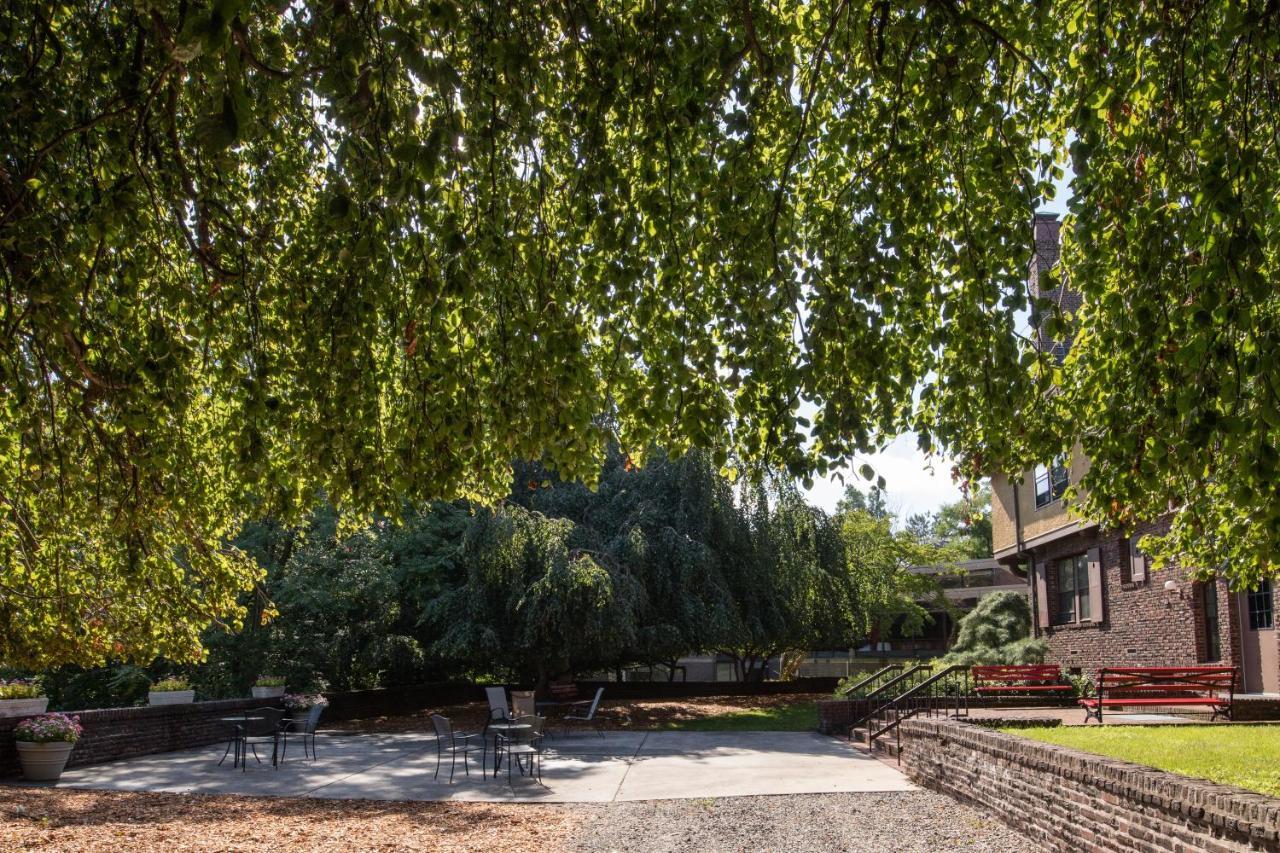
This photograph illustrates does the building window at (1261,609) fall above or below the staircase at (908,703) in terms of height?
above

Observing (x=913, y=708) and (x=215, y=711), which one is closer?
(x=913, y=708)

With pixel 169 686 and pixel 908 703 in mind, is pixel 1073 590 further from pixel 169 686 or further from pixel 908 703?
pixel 169 686

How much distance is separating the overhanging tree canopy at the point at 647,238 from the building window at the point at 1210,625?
1108 centimetres

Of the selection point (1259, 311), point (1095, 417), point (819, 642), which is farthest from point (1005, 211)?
point (819, 642)

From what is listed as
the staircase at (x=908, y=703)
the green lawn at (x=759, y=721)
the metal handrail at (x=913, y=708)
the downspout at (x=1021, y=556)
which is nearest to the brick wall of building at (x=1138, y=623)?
the downspout at (x=1021, y=556)

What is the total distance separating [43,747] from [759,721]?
15089mm

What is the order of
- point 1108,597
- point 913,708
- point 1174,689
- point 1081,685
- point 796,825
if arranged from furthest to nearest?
point 1108,597, point 1081,685, point 913,708, point 1174,689, point 796,825

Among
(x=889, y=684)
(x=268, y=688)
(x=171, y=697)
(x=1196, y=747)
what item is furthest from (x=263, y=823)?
(x=889, y=684)

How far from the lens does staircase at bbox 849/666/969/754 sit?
54.3 ft

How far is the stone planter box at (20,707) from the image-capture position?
1466 centimetres

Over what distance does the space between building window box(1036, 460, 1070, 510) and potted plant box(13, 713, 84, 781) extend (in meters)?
19.1

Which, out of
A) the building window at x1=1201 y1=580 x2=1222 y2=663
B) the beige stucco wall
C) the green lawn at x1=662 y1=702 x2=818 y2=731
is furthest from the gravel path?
the beige stucco wall

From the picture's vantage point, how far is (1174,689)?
15523 mm

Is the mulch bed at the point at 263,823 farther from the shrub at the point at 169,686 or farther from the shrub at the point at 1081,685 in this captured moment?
the shrub at the point at 1081,685
